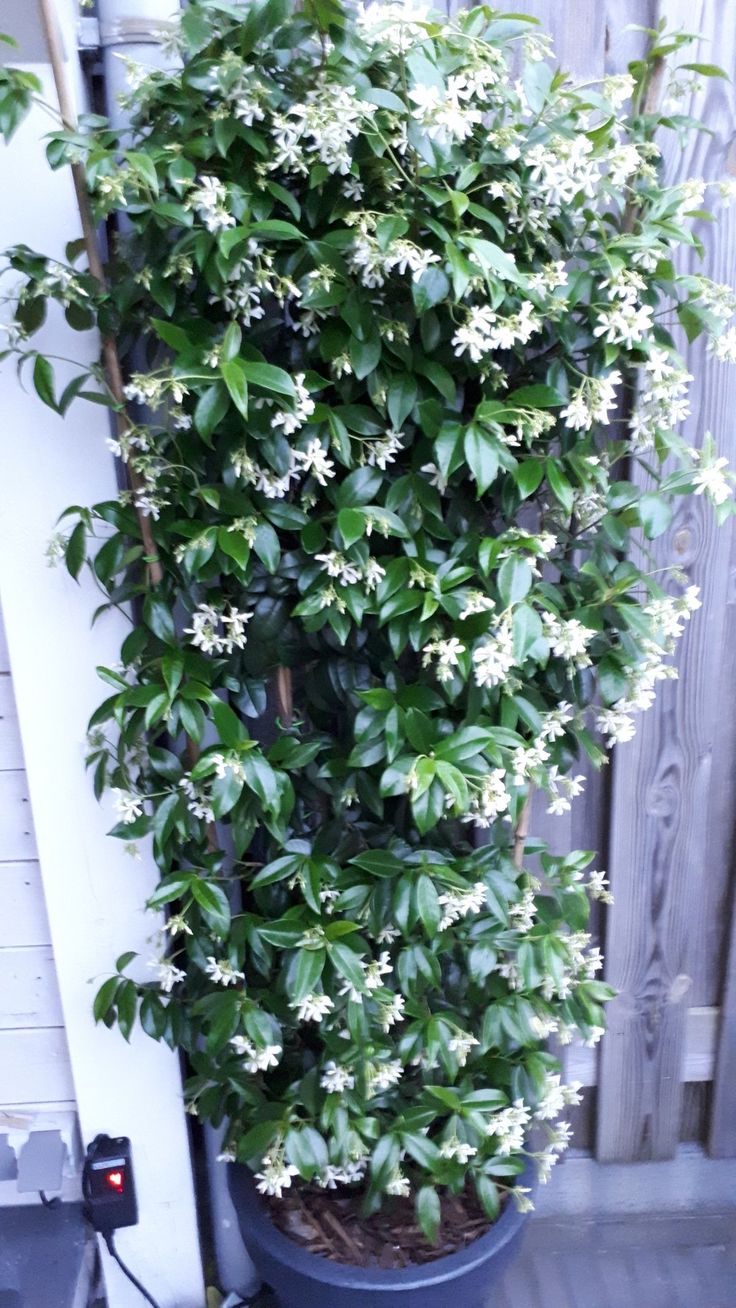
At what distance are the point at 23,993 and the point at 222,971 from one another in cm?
55

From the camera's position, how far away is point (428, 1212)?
123 centimetres

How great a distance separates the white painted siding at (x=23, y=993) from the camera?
1.45m

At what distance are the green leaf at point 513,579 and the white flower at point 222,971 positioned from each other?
1.78ft

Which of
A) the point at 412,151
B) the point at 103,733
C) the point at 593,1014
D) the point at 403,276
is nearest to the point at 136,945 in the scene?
the point at 103,733

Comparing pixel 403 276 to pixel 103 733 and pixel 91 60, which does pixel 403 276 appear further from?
pixel 103 733

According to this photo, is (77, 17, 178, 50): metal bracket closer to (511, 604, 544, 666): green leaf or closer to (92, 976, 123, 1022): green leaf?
(511, 604, 544, 666): green leaf

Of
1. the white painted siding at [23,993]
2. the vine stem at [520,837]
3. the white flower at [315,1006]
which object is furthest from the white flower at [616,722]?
the white painted siding at [23,993]

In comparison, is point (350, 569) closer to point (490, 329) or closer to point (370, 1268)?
point (490, 329)

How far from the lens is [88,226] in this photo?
41.4 inches

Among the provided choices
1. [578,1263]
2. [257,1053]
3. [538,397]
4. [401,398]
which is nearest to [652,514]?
[538,397]

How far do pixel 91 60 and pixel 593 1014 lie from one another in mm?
1358

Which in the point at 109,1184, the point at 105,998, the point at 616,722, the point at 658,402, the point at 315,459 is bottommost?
the point at 109,1184

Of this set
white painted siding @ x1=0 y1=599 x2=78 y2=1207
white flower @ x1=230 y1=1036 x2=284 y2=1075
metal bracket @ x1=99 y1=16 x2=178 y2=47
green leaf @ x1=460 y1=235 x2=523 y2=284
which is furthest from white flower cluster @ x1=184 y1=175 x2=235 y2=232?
white flower @ x1=230 y1=1036 x2=284 y2=1075

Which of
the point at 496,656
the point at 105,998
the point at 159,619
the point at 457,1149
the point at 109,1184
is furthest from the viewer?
the point at 109,1184
